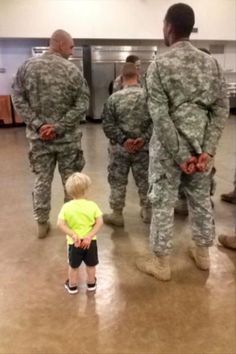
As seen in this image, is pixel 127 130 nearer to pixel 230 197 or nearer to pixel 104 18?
pixel 230 197

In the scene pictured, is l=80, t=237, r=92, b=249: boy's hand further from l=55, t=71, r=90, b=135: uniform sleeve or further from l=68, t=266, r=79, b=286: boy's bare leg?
l=55, t=71, r=90, b=135: uniform sleeve

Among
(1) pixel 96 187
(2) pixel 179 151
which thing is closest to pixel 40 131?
(2) pixel 179 151

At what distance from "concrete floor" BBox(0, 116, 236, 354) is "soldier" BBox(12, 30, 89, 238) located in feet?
1.89

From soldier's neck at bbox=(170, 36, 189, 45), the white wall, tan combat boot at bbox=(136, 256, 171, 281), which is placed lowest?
tan combat boot at bbox=(136, 256, 171, 281)

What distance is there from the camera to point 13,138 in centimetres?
812

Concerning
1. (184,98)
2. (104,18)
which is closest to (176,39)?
(184,98)

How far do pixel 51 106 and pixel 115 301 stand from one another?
166cm

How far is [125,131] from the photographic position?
127 inches

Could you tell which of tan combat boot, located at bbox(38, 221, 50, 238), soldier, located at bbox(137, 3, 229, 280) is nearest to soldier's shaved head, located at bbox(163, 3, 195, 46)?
soldier, located at bbox(137, 3, 229, 280)

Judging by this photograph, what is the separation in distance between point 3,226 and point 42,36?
7.10 meters

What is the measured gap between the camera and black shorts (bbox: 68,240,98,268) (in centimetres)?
238

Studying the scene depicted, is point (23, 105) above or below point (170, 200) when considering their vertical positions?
above

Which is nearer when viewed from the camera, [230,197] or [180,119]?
[180,119]

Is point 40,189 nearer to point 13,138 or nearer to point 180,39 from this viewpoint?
point 180,39
